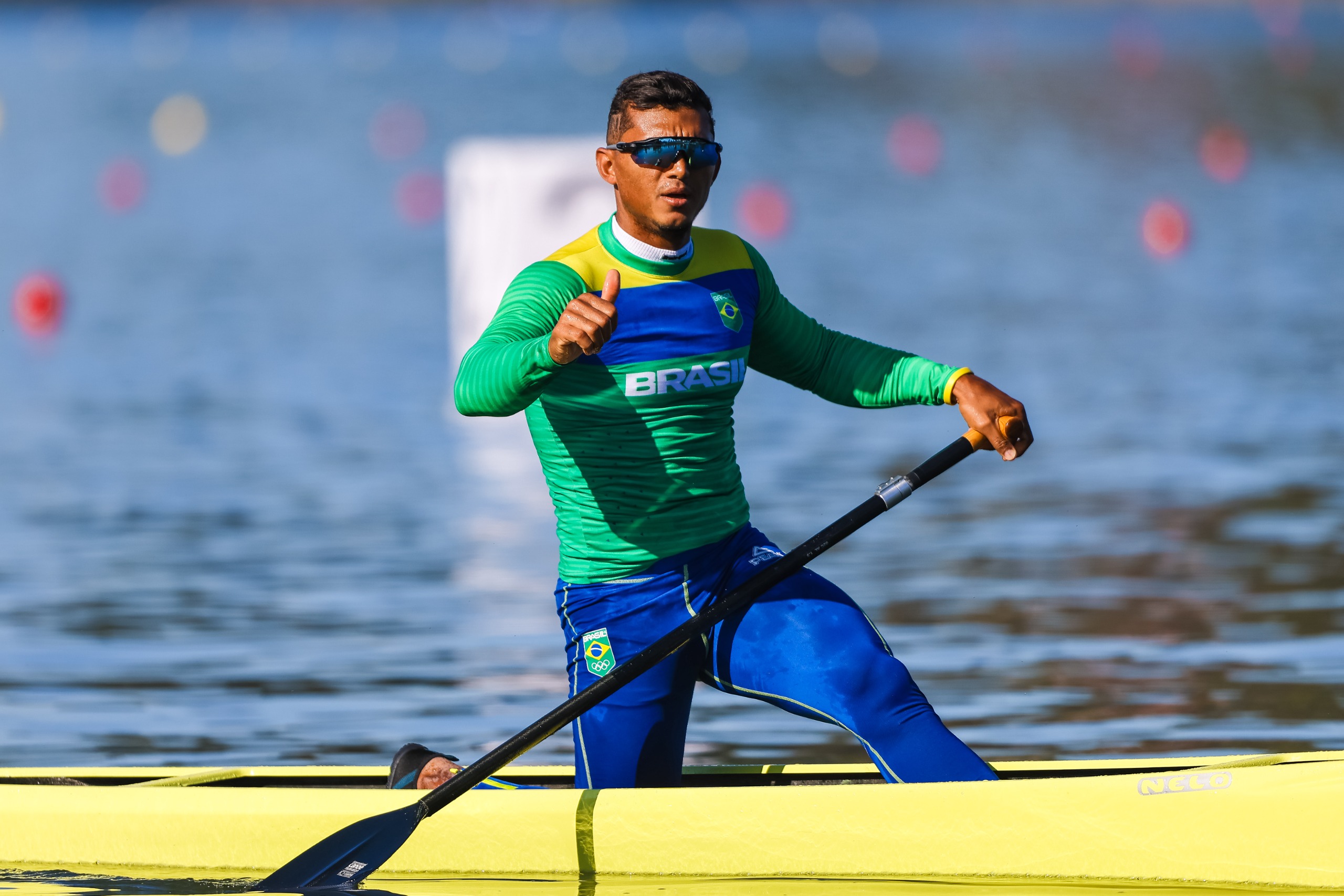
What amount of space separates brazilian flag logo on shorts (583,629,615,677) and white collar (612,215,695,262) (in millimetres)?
968

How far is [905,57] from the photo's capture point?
75438mm

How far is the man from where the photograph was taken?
225 inches

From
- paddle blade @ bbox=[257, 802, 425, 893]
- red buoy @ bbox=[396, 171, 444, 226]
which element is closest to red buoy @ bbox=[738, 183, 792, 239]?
red buoy @ bbox=[396, 171, 444, 226]

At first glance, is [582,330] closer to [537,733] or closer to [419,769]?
[537,733]

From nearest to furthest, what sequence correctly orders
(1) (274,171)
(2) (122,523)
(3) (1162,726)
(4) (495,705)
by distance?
(3) (1162,726)
(4) (495,705)
(2) (122,523)
(1) (274,171)

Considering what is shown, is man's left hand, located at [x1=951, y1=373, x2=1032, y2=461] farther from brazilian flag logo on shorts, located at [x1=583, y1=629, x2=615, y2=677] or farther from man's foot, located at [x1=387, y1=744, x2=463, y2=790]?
man's foot, located at [x1=387, y1=744, x2=463, y2=790]

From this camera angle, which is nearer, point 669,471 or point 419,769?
point 669,471

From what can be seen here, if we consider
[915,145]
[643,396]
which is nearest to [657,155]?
[643,396]

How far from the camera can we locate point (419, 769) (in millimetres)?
6469

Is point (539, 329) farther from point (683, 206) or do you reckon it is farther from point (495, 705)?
point (495, 705)

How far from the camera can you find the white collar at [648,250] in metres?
5.86

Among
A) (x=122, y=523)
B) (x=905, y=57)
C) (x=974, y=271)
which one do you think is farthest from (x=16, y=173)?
(x=905, y=57)

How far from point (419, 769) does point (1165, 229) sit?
22430mm

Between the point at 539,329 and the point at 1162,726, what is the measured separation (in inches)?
126
